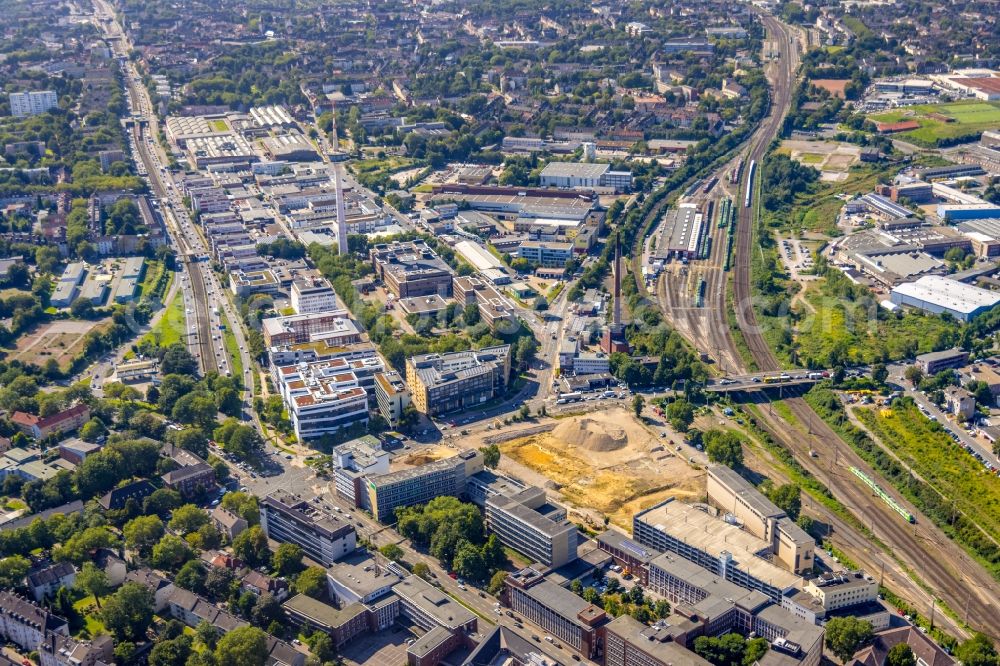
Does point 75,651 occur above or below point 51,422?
below

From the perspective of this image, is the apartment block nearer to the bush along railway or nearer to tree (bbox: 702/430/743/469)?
tree (bbox: 702/430/743/469)

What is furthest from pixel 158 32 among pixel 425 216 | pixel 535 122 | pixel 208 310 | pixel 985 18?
pixel 985 18

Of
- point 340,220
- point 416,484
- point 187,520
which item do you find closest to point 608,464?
point 416,484

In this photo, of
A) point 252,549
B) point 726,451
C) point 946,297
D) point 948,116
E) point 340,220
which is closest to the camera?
point 252,549

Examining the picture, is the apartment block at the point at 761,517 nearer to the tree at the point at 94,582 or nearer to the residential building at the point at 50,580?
the tree at the point at 94,582

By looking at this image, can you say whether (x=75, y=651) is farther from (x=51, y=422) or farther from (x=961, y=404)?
(x=961, y=404)

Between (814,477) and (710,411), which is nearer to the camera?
(814,477)

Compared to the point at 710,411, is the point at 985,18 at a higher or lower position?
higher

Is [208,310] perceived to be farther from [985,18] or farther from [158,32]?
[985,18]
